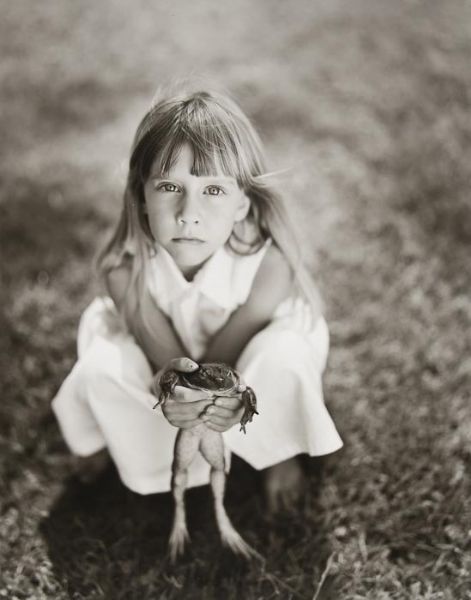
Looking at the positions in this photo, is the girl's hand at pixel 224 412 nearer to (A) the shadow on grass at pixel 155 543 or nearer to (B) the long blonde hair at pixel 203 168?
(B) the long blonde hair at pixel 203 168

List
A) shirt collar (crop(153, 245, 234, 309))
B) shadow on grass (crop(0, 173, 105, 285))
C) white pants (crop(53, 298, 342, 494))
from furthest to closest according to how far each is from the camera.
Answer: shadow on grass (crop(0, 173, 105, 285)), shirt collar (crop(153, 245, 234, 309)), white pants (crop(53, 298, 342, 494))

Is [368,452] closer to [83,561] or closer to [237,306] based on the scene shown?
[237,306]

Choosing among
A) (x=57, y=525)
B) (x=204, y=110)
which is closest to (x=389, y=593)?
(x=57, y=525)

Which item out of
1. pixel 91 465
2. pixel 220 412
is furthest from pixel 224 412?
pixel 91 465

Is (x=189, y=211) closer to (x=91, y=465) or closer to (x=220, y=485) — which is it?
(x=220, y=485)

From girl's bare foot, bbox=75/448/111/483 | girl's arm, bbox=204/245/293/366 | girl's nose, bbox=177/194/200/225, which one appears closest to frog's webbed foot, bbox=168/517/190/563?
girl's bare foot, bbox=75/448/111/483

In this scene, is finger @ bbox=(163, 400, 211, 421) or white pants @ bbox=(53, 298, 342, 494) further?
white pants @ bbox=(53, 298, 342, 494)

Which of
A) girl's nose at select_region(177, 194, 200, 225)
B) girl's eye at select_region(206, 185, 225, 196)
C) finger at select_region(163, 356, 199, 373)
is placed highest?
girl's eye at select_region(206, 185, 225, 196)

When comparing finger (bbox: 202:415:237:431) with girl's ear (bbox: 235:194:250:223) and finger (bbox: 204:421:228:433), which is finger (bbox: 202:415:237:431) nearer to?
finger (bbox: 204:421:228:433)
